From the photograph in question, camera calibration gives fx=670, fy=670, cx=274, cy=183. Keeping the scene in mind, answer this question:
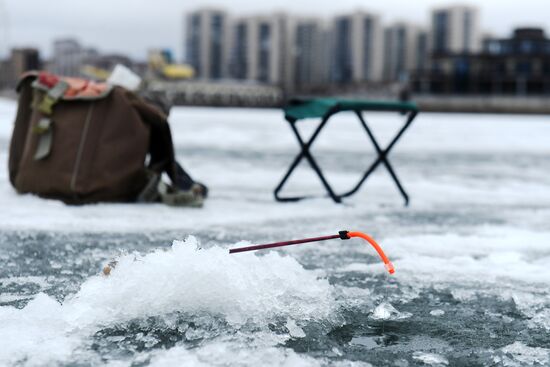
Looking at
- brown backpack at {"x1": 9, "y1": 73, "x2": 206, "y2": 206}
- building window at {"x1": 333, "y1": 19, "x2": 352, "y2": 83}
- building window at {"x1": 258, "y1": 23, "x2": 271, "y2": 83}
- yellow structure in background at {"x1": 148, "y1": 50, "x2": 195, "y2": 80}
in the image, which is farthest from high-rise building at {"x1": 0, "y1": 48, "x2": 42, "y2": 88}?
brown backpack at {"x1": 9, "y1": 73, "x2": 206, "y2": 206}

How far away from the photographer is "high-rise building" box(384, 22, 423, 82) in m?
127

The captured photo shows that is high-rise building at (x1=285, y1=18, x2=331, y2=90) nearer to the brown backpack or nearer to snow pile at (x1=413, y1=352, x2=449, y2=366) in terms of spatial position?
the brown backpack

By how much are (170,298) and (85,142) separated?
2.63 meters

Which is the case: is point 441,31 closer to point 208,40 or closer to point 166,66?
point 208,40

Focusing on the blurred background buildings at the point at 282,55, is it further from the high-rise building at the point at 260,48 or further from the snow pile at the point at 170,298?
the snow pile at the point at 170,298

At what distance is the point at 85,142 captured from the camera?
4758mm

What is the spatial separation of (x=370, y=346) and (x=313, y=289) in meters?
0.51

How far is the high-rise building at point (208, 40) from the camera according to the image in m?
135

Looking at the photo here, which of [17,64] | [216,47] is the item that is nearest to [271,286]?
[17,64]

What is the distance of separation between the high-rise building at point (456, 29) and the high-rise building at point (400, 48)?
16.2 m

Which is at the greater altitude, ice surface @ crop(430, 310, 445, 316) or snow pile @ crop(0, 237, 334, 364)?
snow pile @ crop(0, 237, 334, 364)

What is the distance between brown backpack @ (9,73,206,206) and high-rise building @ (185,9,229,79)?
436 feet

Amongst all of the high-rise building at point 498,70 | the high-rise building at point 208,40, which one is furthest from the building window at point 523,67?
the high-rise building at point 208,40

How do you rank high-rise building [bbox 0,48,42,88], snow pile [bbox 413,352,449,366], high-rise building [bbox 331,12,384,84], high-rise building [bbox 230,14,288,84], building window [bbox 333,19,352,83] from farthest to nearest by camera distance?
high-rise building [bbox 230,14,288,84] < building window [bbox 333,19,352,83] < high-rise building [bbox 331,12,384,84] < high-rise building [bbox 0,48,42,88] < snow pile [bbox 413,352,449,366]
